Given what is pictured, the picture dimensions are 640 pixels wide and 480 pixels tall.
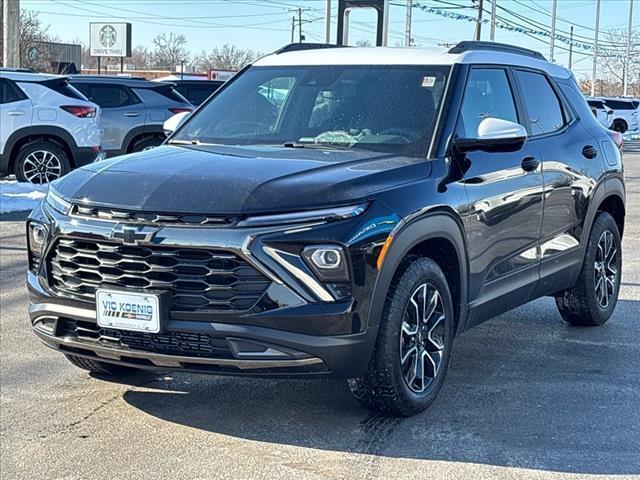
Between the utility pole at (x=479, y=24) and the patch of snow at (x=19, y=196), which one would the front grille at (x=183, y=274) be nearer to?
the patch of snow at (x=19, y=196)

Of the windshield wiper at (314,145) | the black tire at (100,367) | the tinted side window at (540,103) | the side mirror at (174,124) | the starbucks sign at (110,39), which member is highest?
the starbucks sign at (110,39)

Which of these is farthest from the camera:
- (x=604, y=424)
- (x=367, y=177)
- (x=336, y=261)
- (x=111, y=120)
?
(x=111, y=120)

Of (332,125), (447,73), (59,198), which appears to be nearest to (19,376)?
(59,198)

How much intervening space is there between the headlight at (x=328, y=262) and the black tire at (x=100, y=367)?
1583 millimetres

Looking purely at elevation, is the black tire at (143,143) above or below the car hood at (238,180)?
below

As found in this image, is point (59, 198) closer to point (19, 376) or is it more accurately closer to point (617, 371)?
point (19, 376)

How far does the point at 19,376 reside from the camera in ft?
17.7

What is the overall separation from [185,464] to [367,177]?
4.89ft

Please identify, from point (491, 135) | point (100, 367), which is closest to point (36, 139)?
point (100, 367)

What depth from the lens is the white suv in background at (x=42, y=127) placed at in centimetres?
1315

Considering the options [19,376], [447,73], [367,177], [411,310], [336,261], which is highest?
[447,73]

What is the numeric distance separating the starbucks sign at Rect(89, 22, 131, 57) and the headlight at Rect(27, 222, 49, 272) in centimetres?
5429

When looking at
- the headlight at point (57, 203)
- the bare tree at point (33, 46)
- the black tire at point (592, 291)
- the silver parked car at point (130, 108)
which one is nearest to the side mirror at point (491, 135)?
the black tire at point (592, 291)

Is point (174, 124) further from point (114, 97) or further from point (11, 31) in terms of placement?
point (11, 31)
